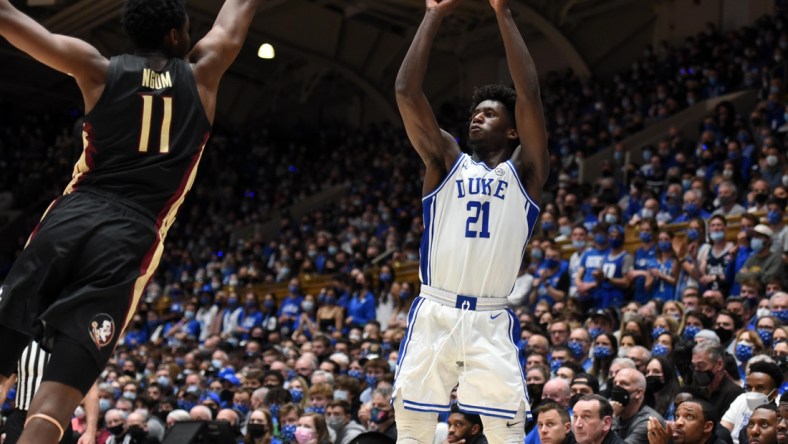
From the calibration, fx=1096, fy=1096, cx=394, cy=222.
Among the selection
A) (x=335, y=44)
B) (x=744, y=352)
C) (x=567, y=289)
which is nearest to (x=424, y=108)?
(x=744, y=352)

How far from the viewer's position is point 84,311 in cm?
361

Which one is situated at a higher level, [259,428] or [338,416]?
[338,416]

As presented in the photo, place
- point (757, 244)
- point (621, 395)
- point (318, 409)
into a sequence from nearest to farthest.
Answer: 1. point (621, 395)
2. point (318, 409)
3. point (757, 244)

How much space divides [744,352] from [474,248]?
447 centimetres

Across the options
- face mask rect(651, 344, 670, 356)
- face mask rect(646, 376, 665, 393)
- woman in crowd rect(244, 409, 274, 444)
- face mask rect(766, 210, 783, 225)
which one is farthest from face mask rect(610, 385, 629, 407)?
face mask rect(766, 210, 783, 225)

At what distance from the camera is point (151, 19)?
13.1 feet

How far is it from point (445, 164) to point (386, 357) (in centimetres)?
709

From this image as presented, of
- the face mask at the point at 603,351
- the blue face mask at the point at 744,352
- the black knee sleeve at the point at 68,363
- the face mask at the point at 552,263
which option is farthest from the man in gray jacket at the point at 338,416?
the black knee sleeve at the point at 68,363

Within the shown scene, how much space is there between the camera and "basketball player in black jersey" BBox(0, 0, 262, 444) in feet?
11.8

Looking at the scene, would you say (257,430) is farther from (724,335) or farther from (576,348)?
(724,335)

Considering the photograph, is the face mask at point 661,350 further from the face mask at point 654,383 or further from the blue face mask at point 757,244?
the blue face mask at point 757,244

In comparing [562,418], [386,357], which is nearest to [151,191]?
[562,418]

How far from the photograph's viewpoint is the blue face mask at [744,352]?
28.6 ft

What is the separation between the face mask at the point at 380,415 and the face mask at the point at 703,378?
2.51 m
